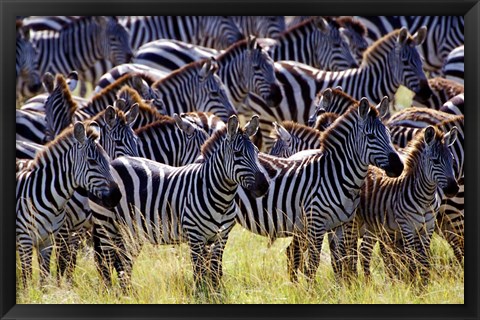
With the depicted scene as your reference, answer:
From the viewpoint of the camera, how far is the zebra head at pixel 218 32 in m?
18.2

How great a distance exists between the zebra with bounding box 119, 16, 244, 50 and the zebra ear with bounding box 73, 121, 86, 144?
10.1 m

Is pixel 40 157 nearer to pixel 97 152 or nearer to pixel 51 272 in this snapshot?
pixel 97 152

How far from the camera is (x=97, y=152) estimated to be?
27.8ft

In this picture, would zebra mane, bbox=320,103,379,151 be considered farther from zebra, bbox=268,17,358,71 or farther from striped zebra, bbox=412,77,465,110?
zebra, bbox=268,17,358,71

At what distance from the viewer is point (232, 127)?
26.7 ft

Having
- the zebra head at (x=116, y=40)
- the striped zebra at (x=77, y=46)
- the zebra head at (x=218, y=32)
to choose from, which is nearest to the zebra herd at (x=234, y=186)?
the zebra head at (x=116, y=40)

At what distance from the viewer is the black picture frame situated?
7.18m

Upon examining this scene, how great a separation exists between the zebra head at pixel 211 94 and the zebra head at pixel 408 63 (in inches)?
93.7

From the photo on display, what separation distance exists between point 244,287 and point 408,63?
5.32m

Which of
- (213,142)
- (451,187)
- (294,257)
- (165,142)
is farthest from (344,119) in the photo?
(165,142)

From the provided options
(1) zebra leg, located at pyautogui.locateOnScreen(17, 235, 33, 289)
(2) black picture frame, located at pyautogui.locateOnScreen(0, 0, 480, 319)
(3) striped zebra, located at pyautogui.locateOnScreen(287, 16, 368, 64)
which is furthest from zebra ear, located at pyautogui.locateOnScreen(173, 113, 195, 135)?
(3) striped zebra, located at pyautogui.locateOnScreen(287, 16, 368, 64)

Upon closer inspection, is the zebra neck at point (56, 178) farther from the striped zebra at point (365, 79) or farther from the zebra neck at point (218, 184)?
the striped zebra at point (365, 79)
